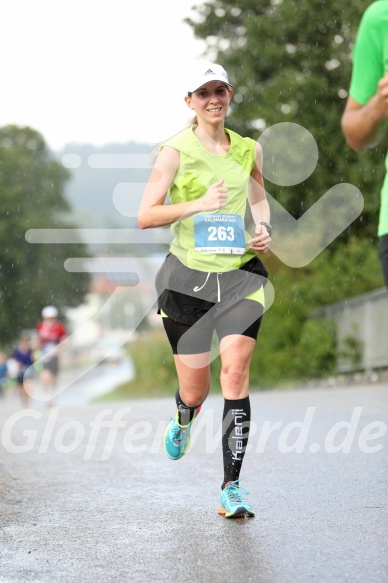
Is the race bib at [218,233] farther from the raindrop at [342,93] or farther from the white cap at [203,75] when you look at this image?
the raindrop at [342,93]

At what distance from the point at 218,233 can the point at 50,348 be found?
1444 centimetres

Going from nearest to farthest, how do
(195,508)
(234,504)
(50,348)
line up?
(234,504)
(195,508)
(50,348)

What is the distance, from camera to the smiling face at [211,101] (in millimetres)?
5582

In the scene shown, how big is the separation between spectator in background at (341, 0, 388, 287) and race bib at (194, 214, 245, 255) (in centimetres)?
157

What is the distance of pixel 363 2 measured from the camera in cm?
2814

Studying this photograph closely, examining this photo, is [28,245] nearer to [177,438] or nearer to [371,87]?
[177,438]

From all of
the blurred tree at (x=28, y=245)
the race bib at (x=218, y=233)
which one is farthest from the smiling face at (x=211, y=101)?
the blurred tree at (x=28, y=245)

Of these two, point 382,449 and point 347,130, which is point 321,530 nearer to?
point 347,130

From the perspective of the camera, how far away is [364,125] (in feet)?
13.1

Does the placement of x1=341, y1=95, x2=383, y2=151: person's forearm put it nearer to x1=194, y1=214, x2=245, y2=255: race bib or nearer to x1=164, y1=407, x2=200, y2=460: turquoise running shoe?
x1=194, y1=214, x2=245, y2=255: race bib

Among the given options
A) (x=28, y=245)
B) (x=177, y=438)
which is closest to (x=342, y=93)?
(x=177, y=438)

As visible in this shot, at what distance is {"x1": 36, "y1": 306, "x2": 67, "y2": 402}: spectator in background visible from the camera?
19688 millimetres

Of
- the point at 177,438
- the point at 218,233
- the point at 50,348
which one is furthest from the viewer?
the point at 50,348

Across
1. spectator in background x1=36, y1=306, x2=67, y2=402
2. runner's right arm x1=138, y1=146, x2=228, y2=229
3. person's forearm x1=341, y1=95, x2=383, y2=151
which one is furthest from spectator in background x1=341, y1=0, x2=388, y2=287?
spectator in background x1=36, y1=306, x2=67, y2=402
